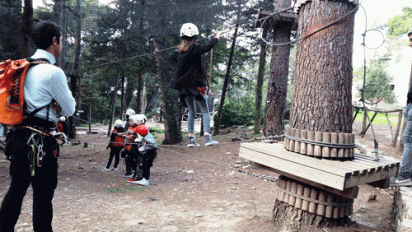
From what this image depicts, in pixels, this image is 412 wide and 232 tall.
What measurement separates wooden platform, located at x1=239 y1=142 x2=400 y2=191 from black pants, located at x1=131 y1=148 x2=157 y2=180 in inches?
167

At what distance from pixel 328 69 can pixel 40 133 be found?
280cm

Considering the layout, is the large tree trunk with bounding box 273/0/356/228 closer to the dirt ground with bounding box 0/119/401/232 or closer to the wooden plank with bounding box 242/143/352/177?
the wooden plank with bounding box 242/143/352/177

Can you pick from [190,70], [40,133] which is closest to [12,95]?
[40,133]

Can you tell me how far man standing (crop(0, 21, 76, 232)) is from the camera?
2297 millimetres

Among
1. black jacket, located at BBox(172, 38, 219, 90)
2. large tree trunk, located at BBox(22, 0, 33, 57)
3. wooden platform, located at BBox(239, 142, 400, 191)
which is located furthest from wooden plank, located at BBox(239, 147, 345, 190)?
large tree trunk, located at BBox(22, 0, 33, 57)

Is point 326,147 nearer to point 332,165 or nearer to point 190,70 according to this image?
point 332,165

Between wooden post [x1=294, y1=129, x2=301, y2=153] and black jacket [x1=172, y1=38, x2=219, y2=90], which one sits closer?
wooden post [x1=294, y1=129, x2=301, y2=153]

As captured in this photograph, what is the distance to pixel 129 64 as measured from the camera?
10.2 metres

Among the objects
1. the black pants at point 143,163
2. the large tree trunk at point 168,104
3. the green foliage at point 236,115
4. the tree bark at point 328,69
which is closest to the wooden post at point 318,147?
the tree bark at point 328,69

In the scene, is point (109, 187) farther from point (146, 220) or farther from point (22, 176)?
point (22, 176)

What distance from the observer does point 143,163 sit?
6859 millimetres

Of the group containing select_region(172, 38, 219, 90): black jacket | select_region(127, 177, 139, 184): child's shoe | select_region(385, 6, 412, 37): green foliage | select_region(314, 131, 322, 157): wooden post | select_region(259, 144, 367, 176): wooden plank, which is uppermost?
select_region(385, 6, 412, 37): green foliage

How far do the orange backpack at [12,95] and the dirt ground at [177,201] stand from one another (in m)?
2.27

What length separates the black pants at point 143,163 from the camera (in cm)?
Answer: 682
